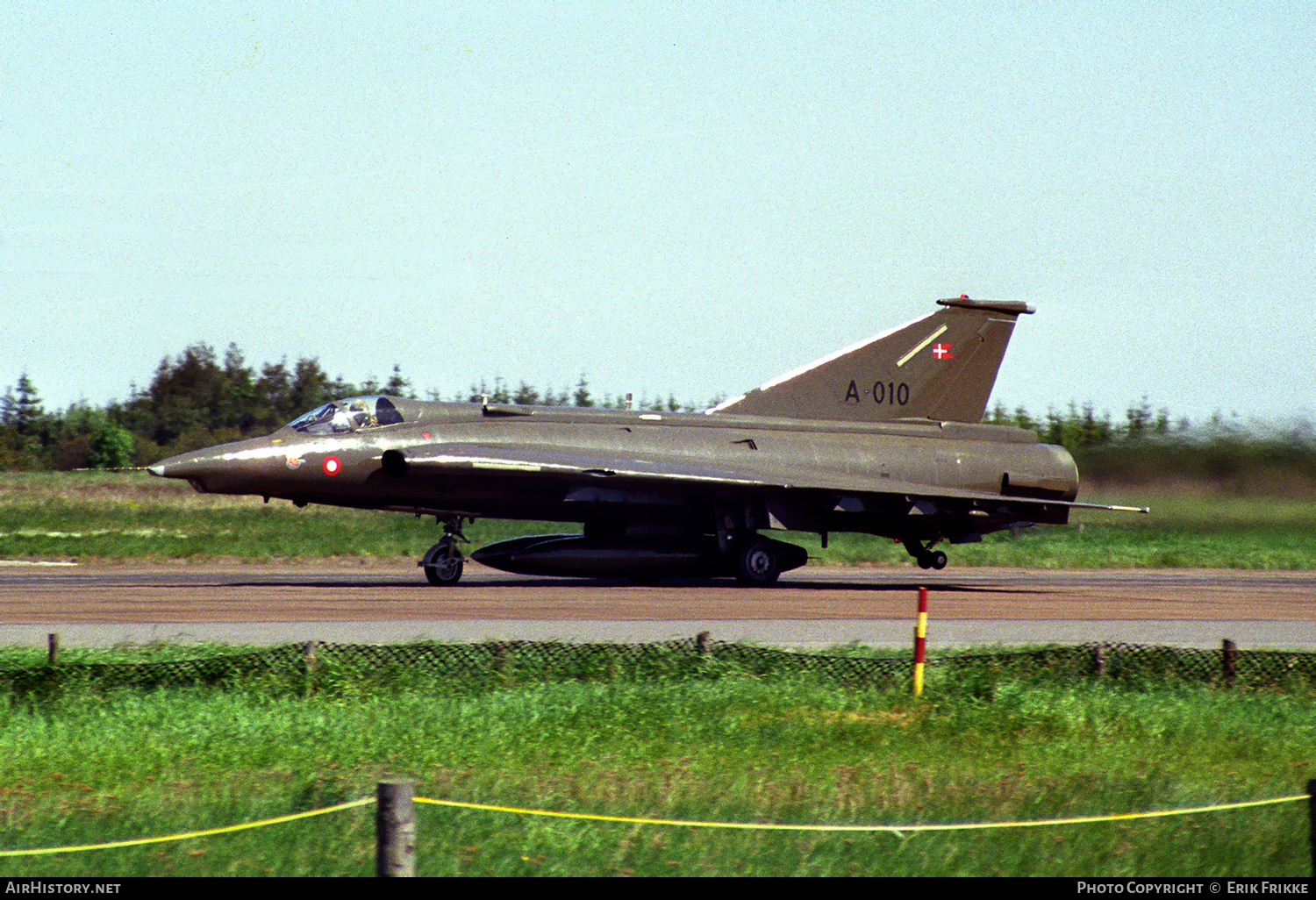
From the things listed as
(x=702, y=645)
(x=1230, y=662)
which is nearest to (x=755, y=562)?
(x=702, y=645)

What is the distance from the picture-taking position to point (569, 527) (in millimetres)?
36594

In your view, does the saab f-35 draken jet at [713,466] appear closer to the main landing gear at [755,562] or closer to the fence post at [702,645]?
the main landing gear at [755,562]

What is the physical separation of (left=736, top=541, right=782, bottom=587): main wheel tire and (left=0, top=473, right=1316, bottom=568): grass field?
7.58m

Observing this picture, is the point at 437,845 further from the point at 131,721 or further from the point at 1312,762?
the point at 1312,762

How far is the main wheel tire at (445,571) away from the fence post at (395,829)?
60.9 feet

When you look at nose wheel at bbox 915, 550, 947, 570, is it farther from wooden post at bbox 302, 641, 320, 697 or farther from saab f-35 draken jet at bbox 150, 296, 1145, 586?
wooden post at bbox 302, 641, 320, 697

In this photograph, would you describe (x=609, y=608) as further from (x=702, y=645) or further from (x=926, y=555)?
(x=926, y=555)

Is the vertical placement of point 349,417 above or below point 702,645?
above

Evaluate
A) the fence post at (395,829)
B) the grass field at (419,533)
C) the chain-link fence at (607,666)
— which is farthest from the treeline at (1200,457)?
the fence post at (395,829)

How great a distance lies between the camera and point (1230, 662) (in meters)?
13.4

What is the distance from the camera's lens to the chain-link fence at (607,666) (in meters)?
12.2

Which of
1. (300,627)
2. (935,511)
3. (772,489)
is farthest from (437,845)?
(935,511)

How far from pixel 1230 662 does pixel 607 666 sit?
6.52 metres

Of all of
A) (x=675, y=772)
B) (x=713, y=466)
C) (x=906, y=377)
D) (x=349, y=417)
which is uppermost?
(x=906, y=377)
